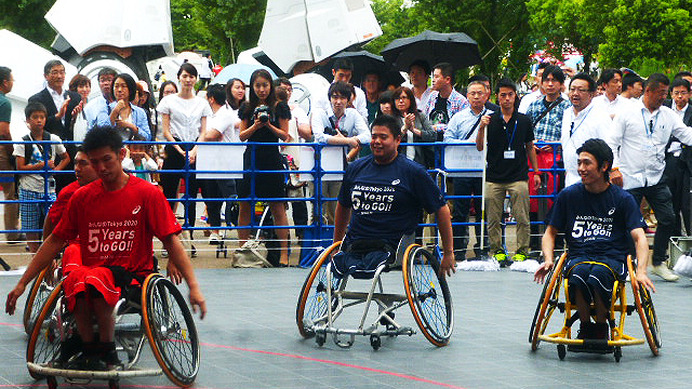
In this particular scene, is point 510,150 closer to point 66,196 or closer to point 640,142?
point 640,142

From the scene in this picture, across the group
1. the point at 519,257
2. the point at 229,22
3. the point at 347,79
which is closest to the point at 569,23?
the point at 229,22

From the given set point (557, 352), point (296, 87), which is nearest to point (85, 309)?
point (557, 352)

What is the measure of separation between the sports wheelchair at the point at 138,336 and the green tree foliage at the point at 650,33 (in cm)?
2743

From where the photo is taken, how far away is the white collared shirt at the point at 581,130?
1229 centimetres

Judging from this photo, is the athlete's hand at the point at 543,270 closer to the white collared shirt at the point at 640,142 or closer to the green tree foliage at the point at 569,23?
the white collared shirt at the point at 640,142

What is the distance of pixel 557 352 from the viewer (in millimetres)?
8227

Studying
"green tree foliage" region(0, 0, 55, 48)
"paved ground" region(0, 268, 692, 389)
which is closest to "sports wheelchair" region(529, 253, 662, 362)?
"paved ground" region(0, 268, 692, 389)

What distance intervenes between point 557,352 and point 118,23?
18699 mm

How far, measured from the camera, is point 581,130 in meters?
12.4

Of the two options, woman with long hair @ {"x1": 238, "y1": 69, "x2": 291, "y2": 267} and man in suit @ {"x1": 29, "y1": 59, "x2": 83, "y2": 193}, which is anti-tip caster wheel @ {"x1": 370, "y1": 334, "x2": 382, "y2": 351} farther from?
man in suit @ {"x1": 29, "y1": 59, "x2": 83, "y2": 193}

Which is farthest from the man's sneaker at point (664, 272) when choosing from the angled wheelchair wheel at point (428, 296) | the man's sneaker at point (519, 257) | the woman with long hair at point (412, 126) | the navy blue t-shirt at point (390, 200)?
the navy blue t-shirt at point (390, 200)

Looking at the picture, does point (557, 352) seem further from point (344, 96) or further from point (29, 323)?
point (344, 96)

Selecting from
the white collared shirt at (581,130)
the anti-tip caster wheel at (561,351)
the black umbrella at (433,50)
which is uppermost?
the black umbrella at (433,50)

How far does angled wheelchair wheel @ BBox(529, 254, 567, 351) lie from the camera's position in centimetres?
792
